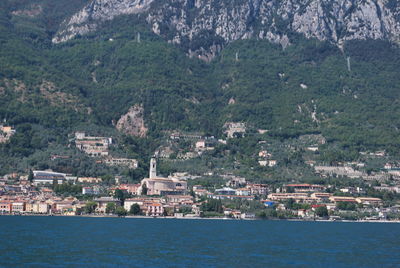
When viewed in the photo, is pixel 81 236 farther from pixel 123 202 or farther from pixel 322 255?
pixel 123 202

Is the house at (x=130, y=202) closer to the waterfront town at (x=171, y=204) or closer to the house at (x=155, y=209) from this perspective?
the waterfront town at (x=171, y=204)

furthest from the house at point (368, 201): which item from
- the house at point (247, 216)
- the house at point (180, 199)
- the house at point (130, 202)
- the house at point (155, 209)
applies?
the house at point (130, 202)

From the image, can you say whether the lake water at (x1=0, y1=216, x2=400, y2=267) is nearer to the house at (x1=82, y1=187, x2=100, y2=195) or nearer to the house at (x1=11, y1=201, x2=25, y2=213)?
the house at (x1=11, y1=201, x2=25, y2=213)

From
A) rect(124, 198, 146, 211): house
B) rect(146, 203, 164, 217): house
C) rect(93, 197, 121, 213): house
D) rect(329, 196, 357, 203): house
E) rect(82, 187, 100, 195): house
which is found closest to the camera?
rect(93, 197, 121, 213): house

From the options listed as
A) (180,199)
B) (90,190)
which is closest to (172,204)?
(180,199)

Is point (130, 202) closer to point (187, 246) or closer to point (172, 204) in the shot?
point (172, 204)

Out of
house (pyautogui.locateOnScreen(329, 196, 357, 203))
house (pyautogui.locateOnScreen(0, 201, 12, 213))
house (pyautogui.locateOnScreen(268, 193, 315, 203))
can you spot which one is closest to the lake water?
house (pyautogui.locateOnScreen(0, 201, 12, 213))

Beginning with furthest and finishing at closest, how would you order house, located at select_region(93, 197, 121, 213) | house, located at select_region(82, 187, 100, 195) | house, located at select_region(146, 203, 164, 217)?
house, located at select_region(82, 187, 100, 195), house, located at select_region(146, 203, 164, 217), house, located at select_region(93, 197, 121, 213)

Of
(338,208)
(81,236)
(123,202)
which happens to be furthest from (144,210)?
(81,236)
